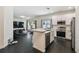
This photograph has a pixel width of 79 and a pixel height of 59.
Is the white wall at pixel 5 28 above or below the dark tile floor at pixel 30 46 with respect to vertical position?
above

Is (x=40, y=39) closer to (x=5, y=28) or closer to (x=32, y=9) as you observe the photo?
(x=32, y=9)

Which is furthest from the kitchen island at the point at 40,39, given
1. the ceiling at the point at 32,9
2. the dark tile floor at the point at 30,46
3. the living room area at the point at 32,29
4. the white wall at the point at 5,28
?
the white wall at the point at 5,28

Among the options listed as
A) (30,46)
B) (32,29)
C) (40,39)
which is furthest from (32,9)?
(30,46)

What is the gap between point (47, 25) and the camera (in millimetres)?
2971

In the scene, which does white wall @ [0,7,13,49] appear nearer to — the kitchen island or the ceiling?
the ceiling

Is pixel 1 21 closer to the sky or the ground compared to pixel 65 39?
closer to the sky

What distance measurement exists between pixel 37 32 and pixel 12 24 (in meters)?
0.90

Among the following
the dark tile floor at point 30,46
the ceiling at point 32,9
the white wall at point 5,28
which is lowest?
the dark tile floor at point 30,46

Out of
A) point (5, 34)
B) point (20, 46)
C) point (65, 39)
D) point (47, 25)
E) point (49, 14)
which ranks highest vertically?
point (49, 14)

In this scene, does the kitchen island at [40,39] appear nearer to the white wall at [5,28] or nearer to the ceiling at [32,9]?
the ceiling at [32,9]

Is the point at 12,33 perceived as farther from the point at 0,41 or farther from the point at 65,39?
the point at 65,39

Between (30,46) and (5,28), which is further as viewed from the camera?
(30,46)
